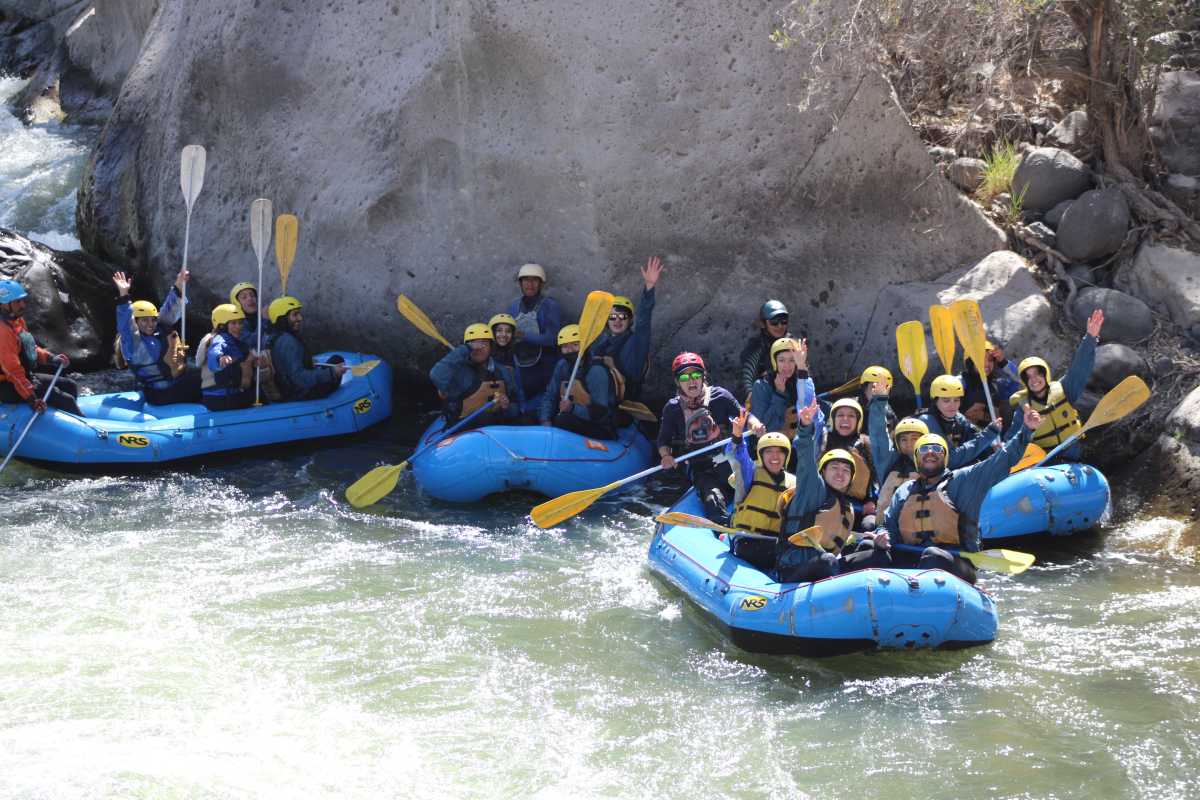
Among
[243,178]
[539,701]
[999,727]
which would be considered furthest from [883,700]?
[243,178]

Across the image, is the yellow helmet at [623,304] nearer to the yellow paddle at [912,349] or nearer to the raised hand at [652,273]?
the raised hand at [652,273]

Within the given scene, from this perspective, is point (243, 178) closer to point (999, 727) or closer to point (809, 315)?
point (809, 315)

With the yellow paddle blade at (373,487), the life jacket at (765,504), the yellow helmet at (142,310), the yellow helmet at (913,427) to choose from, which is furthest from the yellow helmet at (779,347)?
the yellow helmet at (142,310)

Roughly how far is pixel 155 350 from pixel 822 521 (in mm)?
5127

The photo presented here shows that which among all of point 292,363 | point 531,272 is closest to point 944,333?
point 531,272

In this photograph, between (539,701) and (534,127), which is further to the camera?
(534,127)

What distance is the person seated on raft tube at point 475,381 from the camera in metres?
8.91

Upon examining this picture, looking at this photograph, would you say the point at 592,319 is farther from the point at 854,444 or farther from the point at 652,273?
the point at 854,444

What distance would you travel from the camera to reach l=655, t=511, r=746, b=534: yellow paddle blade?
6605mm

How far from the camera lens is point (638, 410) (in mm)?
8914

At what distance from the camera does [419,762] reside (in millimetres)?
5395

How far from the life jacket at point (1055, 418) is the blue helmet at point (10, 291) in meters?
6.44

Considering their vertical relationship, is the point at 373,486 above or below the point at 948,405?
below

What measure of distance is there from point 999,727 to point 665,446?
9.20 ft
